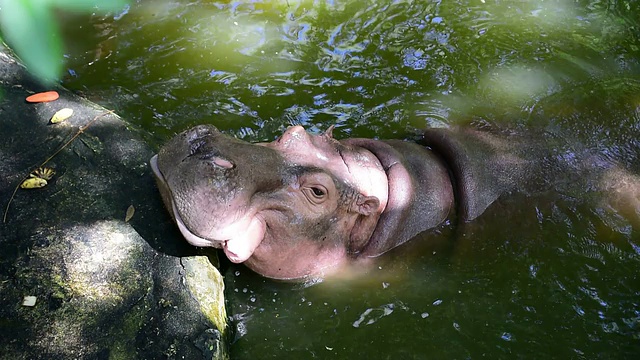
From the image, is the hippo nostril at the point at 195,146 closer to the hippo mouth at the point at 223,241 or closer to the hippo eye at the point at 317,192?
the hippo mouth at the point at 223,241

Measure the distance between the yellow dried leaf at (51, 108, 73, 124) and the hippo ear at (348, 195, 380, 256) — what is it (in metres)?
2.26

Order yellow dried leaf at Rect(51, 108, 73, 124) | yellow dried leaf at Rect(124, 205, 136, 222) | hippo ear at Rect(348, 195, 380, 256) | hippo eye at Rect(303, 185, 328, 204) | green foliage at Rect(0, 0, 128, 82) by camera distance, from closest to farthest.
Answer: green foliage at Rect(0, 0, 128, 82), hippo eye at Rect(303, 185, 328, 204), yellow dried leaf at Rect(124, 205, 136, 222), hippo ear at Rect(348, 195, 380, 256), yellow dried leaf at Rect(51, 108, 73, 124)

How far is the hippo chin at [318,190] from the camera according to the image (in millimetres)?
3332

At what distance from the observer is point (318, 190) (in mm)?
3775

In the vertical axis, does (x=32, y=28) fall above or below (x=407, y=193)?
above

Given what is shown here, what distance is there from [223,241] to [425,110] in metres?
2.95

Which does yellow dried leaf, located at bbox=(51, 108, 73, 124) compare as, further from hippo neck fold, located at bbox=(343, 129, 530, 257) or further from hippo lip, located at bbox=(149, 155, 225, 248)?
hippo neck fold, located at bbox=(343, 129, 530, 257)

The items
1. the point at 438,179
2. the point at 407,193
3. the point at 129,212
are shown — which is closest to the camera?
the point at 129,212

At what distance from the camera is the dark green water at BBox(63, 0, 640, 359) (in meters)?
4.11

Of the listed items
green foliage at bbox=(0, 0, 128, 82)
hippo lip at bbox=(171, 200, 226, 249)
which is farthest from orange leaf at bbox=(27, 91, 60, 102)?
hippo lip at bbox=(171, 200, 226, 249)

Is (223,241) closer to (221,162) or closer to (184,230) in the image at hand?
(184,230)

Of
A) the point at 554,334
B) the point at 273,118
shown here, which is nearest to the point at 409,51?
the point at 273,118

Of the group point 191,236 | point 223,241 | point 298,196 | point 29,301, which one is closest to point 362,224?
point 298,196

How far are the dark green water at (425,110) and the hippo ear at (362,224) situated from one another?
0.77 feet
